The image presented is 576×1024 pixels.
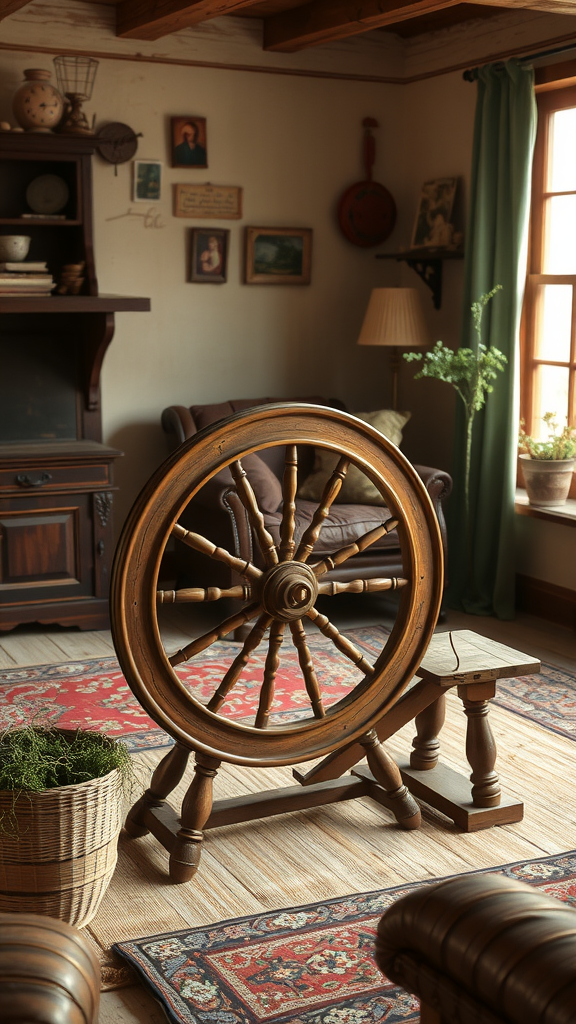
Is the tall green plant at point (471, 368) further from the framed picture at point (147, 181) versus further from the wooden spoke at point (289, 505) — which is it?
the wooden spoke at point (289, 505)

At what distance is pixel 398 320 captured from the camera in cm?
573

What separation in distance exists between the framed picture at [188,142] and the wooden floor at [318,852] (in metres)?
3.29

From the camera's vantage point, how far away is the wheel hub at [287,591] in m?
2.75

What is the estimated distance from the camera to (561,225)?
5387mm

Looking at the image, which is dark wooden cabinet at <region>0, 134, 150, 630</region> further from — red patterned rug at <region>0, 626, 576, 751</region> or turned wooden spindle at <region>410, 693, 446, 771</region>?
turned wooden spindle at <region>410, 693, 446, 771</region>

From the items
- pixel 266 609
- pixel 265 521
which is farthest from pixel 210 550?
pixel 265 521

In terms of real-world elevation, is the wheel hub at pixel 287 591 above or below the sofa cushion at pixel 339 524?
above

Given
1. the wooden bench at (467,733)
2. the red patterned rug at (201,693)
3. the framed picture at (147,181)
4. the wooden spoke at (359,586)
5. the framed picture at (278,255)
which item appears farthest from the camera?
the framed picture at (278,255)

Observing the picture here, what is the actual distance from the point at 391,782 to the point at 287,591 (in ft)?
2.36

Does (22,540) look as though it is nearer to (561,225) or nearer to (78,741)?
(78,741)

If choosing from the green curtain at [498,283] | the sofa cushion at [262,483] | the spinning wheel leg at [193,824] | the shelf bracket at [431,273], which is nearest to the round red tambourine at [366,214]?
the shelf bracket at [431,273]

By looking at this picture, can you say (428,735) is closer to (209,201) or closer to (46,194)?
(46,194)

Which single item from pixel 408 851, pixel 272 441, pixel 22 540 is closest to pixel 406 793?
pixel 408 851

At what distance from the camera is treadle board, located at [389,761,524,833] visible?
315 cm
